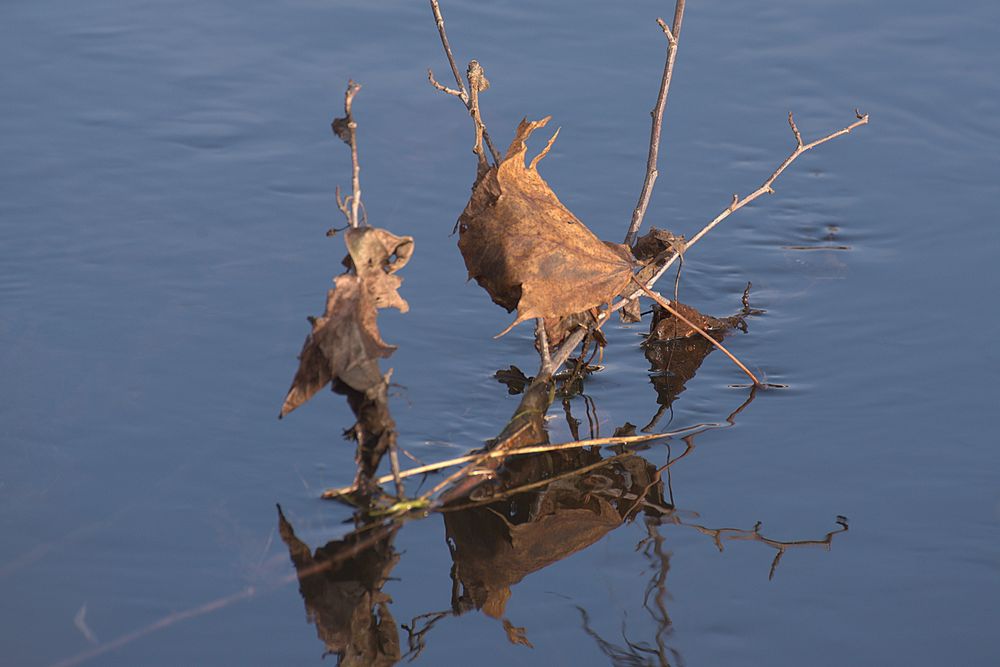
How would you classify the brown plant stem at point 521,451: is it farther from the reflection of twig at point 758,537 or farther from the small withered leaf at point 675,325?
the small withered leaf at point 675,325

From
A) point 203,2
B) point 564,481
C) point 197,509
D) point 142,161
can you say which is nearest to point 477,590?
point 564,481

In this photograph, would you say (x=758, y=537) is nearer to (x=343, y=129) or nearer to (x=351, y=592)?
(x=351, y=592)

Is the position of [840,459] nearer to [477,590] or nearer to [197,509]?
[477,590]

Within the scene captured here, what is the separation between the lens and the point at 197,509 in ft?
8.92

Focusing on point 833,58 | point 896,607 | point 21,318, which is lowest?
point 896,607

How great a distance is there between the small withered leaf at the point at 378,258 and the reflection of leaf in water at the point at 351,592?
52cm

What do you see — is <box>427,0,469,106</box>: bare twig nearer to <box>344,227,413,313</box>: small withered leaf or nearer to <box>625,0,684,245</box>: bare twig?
<box>344,227,413,313</box>: small withered leaf

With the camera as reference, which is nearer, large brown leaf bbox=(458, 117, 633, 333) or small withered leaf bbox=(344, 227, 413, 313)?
small withered leaf bbox=(344, 227, 413, 313)

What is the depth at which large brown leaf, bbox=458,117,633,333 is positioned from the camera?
9.18 feet

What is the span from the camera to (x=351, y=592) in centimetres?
251

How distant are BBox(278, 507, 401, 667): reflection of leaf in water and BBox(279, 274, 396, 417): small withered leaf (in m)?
0.32

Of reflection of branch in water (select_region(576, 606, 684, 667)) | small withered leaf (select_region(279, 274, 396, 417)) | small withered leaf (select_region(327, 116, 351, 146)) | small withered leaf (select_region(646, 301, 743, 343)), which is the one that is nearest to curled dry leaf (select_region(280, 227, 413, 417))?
small withered leaf (select_region(279, 274, 396, 417))

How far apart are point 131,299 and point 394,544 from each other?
4.60ft

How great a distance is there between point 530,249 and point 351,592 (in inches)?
33.7
